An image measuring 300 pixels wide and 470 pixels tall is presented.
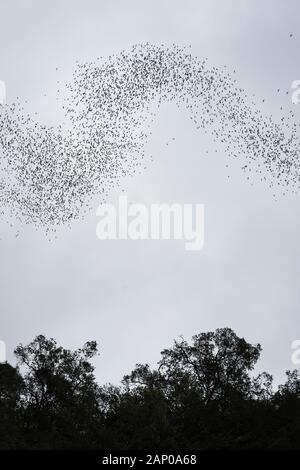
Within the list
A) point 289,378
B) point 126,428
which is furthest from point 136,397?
point 289,378

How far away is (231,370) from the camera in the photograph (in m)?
75.9

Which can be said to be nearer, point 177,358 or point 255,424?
point 255,424

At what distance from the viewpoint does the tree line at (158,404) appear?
6681 cm

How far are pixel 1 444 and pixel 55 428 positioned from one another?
838cm

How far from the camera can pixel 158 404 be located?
223 feet

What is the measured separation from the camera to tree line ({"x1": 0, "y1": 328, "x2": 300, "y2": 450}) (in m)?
66.8
